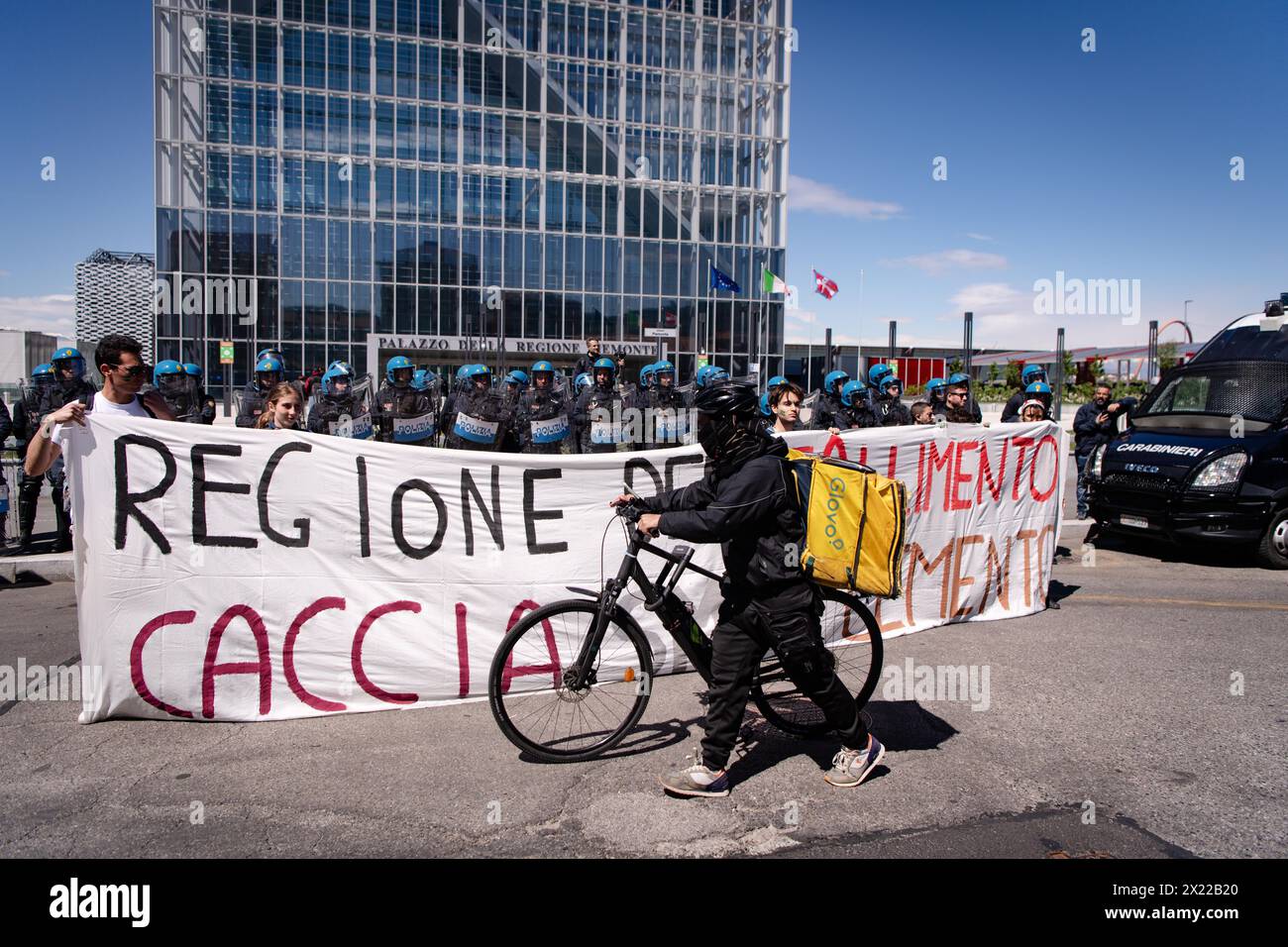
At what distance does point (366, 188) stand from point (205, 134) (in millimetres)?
7307

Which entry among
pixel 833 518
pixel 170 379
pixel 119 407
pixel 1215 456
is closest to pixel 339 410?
pixel 119 407

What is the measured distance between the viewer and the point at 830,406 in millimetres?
10539

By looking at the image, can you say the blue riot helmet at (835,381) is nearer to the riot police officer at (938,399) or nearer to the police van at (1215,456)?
the riot police officer at (938,399)

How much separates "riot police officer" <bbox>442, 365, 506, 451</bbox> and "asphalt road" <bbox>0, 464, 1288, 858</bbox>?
16.0 feet

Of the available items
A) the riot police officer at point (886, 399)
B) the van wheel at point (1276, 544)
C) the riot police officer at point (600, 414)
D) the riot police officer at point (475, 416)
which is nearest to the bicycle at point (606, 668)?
the riot police officer at point (475, 416)

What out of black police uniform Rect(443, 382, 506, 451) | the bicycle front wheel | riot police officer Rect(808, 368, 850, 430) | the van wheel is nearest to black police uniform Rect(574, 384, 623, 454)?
black police uniform Rect(443, 382, 506, 451)

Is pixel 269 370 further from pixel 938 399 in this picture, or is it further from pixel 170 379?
pixel 938 399

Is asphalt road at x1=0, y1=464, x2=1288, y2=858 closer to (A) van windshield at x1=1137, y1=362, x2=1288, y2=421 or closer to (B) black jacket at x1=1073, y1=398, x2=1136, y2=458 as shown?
(A) van windshield at x1=1137, y1=362, x2=1288, y2=421

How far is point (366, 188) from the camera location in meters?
43.6

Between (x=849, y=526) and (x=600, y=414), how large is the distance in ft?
27.2

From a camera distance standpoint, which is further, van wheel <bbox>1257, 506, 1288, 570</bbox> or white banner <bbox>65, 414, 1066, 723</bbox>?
van wheel <bbox>1257, 506, 1288, 570</bbox>

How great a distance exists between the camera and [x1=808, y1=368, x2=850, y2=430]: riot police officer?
10016 millimetres

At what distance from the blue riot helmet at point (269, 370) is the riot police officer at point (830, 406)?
6.11 meters

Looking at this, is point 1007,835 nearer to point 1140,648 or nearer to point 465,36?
point 1140,648
